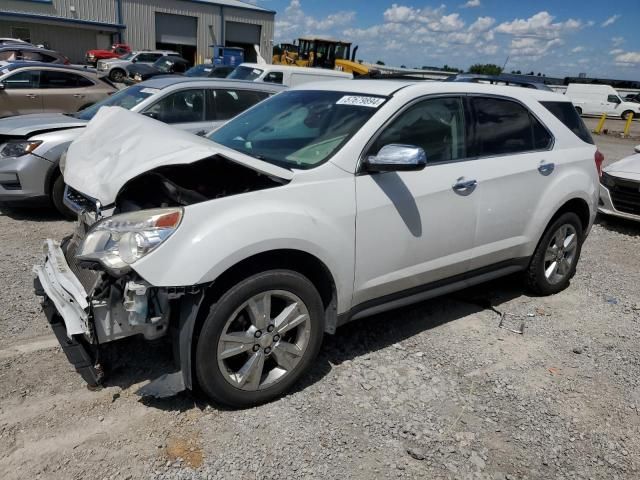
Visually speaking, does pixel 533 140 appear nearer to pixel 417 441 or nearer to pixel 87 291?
pixel 417 441

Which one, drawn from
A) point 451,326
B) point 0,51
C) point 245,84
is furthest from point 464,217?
point 0,51

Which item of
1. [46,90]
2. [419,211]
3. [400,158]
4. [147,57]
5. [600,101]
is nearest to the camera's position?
[400,158]


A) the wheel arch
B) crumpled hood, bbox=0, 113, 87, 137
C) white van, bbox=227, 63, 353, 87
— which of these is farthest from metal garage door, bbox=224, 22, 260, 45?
the wheel arch

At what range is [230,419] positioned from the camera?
9.36 ft

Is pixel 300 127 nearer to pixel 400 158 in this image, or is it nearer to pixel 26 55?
pixel 400 158

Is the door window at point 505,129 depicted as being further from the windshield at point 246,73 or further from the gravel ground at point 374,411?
the windshield at point 246,73

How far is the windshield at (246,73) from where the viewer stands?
1394 centimetres

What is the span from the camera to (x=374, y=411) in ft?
9.92

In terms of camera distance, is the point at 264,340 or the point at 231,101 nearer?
the point at 264,340

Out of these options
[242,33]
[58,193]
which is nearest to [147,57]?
[242,33]

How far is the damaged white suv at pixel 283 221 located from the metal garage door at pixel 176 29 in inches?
1782

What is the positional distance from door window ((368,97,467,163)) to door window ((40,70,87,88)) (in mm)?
9941

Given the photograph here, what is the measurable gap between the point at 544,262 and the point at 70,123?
214 inches

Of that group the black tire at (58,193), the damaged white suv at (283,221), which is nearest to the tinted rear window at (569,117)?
the damaged white suv at (283,221)
